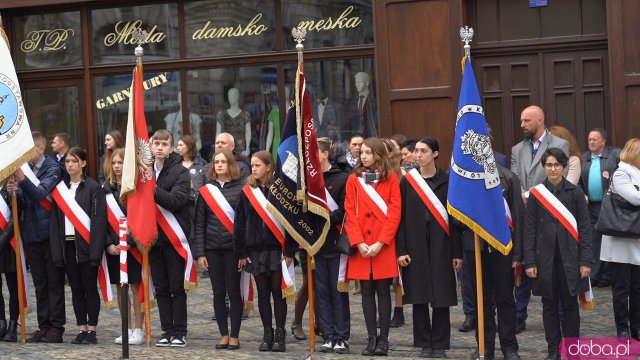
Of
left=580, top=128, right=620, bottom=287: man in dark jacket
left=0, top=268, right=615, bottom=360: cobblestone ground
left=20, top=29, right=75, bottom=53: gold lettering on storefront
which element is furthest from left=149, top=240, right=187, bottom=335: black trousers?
left=20, top=29, right=75, bottom=53: gold lettering on storefront

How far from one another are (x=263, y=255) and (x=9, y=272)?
9.00ft

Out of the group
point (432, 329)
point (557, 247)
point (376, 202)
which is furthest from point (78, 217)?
point (557, 247)

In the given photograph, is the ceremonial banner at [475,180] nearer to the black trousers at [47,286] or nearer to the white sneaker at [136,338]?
the white sneaker at [136,338]

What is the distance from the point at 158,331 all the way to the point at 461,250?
11.7ft

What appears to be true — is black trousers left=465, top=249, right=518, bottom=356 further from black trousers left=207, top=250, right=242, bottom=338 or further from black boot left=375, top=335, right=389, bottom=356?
black trousers left=207, top=250, right=242, bottom=338

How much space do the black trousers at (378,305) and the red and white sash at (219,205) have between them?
1.42 metres

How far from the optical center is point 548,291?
9938 mm

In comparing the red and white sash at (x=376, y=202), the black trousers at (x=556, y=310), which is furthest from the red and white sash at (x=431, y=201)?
the black trousers at (x=556, y=310)

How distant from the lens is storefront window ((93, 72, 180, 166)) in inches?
679

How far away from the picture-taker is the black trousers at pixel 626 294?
10844mm

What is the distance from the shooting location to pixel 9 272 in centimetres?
1184

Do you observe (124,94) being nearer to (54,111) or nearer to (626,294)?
(54,111)

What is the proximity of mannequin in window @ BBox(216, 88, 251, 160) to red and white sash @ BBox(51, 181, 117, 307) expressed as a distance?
5565mm

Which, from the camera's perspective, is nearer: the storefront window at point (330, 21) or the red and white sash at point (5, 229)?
the red and white sash at point (5, 229)
